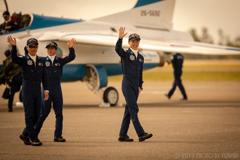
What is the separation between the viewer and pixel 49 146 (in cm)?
655

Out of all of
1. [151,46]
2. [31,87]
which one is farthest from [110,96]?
[31,87]

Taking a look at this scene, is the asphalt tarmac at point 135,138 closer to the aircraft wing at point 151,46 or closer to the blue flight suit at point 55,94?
the blue flight suit at point 55,94

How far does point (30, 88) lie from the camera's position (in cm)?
670

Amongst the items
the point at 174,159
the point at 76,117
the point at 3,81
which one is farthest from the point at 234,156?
the point at 3,81

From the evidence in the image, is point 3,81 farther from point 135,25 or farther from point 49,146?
point 135,25

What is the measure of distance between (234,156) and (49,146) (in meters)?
3.17

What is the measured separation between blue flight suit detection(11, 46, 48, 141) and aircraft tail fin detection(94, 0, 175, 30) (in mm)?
10573

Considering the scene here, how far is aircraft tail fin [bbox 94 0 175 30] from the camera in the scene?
17.4 meters

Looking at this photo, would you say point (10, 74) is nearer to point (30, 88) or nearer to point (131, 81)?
point (30, 88)

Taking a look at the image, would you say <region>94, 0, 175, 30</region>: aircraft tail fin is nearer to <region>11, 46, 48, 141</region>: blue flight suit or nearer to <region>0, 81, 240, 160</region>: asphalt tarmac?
<region>0, 81, 240, 160</region>: asphalt tarmac

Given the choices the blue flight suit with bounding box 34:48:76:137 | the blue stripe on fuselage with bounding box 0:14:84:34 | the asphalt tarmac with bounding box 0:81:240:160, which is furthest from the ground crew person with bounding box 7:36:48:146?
the blue stripe on fuselage with bounding box 0:14:84:34

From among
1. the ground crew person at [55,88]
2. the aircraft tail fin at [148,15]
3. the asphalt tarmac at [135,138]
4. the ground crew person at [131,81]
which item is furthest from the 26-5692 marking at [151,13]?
the ground crew person at [55,88]

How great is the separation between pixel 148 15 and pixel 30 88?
12.2m

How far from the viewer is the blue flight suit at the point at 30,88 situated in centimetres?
667
